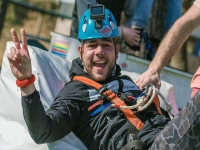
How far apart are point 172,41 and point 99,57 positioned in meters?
0.67

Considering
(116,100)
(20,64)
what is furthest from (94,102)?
(20,64)

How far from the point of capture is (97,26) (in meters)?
3.86

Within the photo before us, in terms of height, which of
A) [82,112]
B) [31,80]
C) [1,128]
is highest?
[31,80]

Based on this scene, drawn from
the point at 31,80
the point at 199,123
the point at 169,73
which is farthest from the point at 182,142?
the point at 169,73

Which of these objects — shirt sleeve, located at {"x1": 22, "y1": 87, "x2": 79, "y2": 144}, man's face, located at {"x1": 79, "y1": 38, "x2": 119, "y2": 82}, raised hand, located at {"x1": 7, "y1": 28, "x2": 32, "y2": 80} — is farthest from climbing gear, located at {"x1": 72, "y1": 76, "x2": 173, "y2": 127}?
raised hand, located at {"x1": 7, "y1": 28, "x2": 32, "y2": 80}

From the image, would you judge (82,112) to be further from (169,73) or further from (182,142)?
(169,73)

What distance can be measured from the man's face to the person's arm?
34 cm

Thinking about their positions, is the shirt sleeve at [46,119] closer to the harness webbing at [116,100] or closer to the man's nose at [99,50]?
the harness webbing at [116,100]

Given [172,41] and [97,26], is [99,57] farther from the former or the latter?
[172,41]

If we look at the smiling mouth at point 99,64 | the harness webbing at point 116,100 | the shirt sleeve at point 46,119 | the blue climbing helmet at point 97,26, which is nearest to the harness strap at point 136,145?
the harness webbing at point 116,100

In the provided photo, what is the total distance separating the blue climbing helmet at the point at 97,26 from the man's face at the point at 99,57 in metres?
0.04

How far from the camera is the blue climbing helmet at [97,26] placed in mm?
3838

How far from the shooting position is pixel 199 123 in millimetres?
2533

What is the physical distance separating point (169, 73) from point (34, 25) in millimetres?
5062
